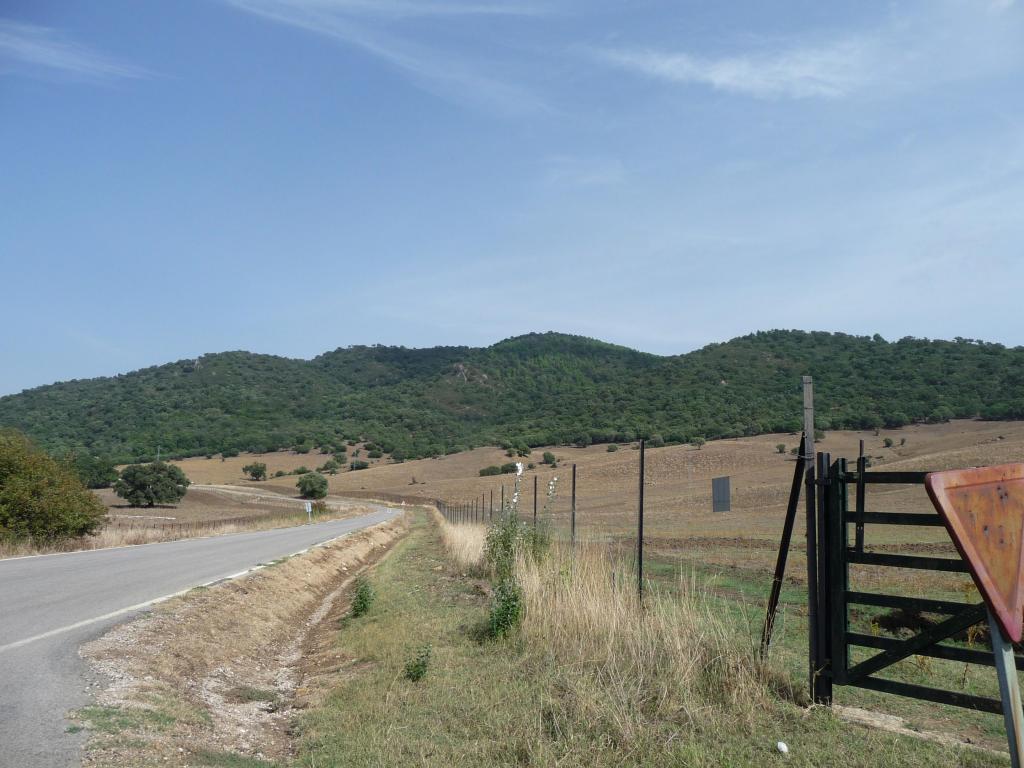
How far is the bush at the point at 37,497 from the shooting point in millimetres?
21656

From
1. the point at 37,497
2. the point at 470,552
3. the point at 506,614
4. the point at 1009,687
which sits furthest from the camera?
the point at 37,497

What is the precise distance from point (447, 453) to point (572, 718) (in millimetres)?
122639

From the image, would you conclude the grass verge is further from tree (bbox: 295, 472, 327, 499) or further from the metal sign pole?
tree (bbox: 295, 472, 327, 499)

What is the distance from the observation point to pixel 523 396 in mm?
156125

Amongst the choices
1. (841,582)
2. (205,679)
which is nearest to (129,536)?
(205,679)

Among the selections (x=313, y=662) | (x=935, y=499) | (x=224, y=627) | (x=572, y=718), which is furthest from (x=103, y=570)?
(x=935, y=499)

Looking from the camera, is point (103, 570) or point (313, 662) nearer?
point (313, 662)

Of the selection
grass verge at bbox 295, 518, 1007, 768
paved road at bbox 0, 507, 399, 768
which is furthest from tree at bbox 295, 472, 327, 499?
grass verge at bbox 295, 518, 1007, 768

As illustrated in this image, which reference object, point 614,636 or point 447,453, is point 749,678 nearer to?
point 614,636

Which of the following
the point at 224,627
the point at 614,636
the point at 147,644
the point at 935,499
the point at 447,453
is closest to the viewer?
the point at 935,499

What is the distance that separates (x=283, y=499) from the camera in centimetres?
8900

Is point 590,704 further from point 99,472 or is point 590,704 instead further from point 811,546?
point 99,472

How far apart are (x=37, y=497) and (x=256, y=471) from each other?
9378cm

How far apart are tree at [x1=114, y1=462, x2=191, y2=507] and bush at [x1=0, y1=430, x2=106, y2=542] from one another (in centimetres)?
4603
